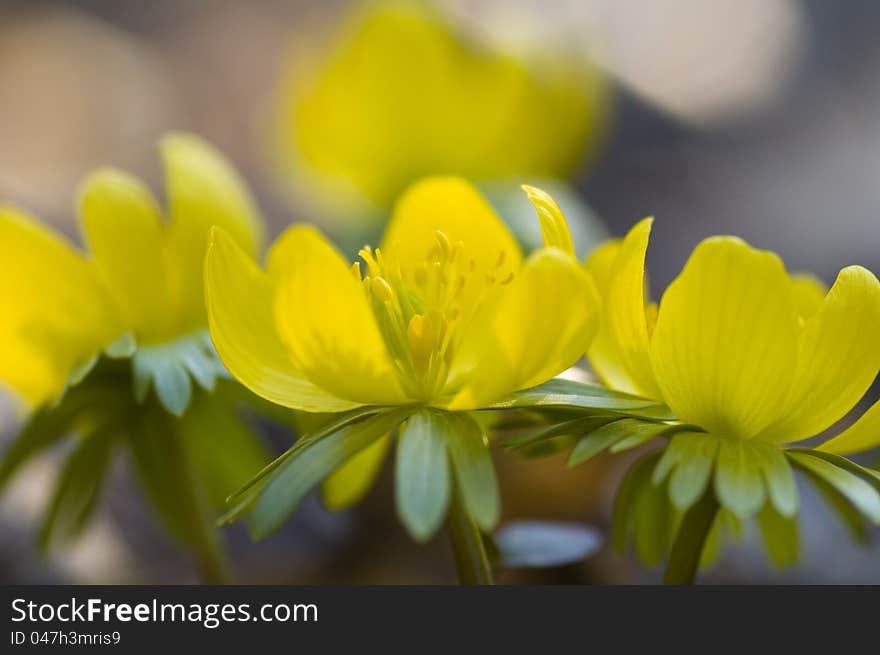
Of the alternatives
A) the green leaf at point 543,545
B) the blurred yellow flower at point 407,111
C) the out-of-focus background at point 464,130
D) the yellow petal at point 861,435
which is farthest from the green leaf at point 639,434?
the blurred yellow flower at point 407,111

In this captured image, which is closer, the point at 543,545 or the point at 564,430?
the point at 564,430

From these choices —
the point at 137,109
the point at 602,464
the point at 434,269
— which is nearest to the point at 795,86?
the point at 602,464

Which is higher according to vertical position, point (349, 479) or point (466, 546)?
point (349, 479)

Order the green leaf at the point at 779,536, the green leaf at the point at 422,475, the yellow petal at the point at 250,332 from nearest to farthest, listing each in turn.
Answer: the green leaf at the point at 422,475 < the yellow petal at the point at 250,332 < the green leaf at the point at 779,536

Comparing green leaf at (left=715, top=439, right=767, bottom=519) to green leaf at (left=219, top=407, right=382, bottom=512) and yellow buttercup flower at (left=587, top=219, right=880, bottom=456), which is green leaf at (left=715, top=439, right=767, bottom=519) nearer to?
yellow buttercup flower at (left=587, top=219, right=880, bottom=456)

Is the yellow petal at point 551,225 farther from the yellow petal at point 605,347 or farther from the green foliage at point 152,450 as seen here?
the green foliage at point 152,450

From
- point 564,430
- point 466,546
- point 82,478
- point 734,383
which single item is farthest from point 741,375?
point 82,478

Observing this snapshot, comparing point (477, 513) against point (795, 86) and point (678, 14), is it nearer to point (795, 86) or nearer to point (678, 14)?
point (795, 86)

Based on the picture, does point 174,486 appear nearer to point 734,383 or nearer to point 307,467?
point 307,467
